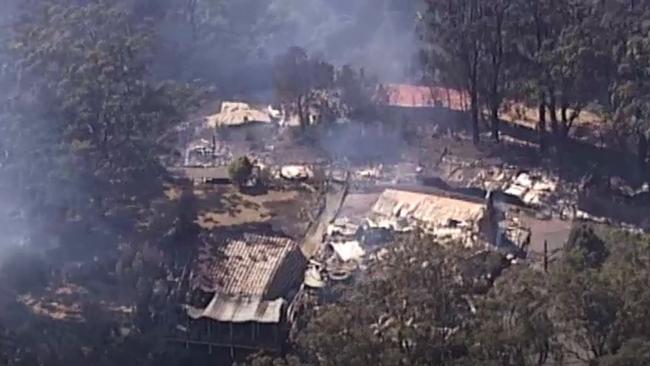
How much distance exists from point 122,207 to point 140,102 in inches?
58.2

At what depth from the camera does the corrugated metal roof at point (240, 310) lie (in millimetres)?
12797

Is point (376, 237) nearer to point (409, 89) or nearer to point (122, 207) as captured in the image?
point (122, 207)

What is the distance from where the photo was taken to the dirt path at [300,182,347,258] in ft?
50.4

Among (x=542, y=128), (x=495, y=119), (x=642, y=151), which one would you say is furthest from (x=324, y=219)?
(x=642, y=151)

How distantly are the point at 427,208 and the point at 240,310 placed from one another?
3.85 metres

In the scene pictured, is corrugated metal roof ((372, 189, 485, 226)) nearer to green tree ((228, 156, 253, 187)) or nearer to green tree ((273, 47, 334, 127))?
green tree ((228, 156, 253, 187))

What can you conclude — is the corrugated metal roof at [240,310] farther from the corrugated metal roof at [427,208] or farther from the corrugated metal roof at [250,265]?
the corrugated metal roof at [427,208]

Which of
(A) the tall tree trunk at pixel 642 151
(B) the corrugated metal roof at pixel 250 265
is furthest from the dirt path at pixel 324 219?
(A) the tall tree trunk at pixel 642 151

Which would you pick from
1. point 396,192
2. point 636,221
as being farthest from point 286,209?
point 636,221

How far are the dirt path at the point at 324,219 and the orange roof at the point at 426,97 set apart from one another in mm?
3395

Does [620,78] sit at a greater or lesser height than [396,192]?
greater

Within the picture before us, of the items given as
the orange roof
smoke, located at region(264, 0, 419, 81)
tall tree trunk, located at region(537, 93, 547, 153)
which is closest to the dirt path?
the orange roof

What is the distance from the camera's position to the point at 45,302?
544 inches

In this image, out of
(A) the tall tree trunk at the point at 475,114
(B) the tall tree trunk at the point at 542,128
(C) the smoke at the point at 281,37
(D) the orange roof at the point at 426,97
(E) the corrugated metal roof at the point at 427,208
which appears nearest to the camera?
(E) the corrugated metal roof at the point at 427,208
